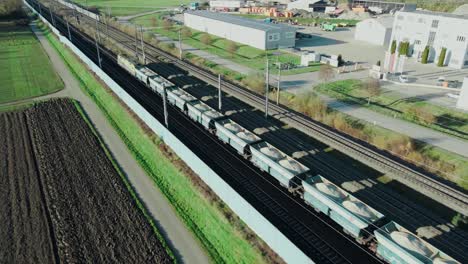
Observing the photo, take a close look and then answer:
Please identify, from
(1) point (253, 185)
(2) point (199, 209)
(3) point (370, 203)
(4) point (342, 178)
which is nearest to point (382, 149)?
(4) point (342, 178)

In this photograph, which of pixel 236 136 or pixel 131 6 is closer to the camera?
pixel 236 136

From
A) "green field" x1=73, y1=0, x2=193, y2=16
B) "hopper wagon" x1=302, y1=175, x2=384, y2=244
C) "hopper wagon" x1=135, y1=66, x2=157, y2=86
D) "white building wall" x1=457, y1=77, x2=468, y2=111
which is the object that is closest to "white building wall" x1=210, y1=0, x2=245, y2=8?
"green field" x1=73, y1=0, x2=193, y2=16

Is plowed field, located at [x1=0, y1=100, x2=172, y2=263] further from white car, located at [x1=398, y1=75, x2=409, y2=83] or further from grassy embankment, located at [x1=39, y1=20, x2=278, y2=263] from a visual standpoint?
white car, located at [x1=398, y1=75, x2=409, y2=83]

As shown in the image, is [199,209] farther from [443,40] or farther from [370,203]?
[443,40]

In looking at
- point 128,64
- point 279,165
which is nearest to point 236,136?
point 279,165

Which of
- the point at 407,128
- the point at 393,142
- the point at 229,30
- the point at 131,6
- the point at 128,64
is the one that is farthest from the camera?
the point at 131,6

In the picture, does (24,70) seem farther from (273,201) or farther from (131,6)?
(131,6)

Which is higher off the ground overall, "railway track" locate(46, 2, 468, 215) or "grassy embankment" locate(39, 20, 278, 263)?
"railway track" locate(46, 2, 468, 215)
